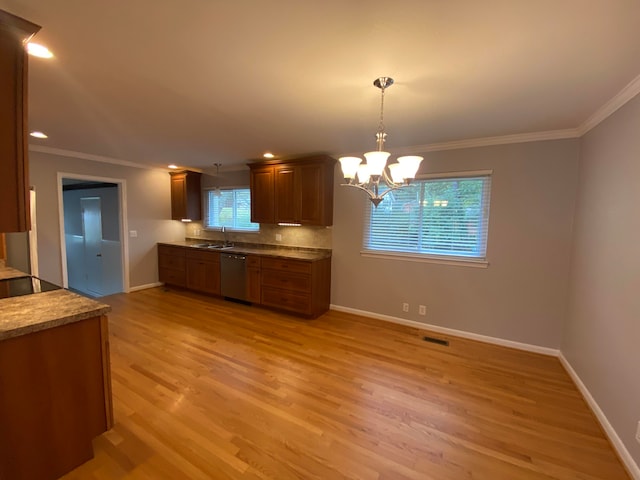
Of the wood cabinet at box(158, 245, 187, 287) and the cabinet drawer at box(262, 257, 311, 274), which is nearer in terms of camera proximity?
the cabinet drawer at box(262, 257, 311, 274)

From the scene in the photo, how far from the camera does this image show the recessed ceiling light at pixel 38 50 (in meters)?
1.56

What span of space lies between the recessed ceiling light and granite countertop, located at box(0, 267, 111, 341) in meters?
1.51

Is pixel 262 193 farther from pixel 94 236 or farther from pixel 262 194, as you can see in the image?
pixel 94 236

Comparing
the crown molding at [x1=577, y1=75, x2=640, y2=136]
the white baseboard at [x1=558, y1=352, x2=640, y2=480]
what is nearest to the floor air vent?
the white baseboard at [x1=558, y1=352, x2=640, y2=480]

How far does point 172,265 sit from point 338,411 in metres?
4.45

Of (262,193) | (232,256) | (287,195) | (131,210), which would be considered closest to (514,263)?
(287,195)

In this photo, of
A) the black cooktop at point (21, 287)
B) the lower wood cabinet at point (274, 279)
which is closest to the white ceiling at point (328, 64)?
the black cooktop at point (21, 287)

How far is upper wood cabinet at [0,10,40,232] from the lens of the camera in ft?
4.00

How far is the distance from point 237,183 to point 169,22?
3.93m

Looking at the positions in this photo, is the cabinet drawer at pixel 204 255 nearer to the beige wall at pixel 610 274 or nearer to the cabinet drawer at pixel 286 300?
the cabinet drawer at pixel 286 300

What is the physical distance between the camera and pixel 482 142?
321cm

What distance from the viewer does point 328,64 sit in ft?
5.62

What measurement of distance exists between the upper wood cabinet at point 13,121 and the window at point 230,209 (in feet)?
12.5

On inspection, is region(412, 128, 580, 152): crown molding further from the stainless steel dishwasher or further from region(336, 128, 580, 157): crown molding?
the stainless steel dishwasher
